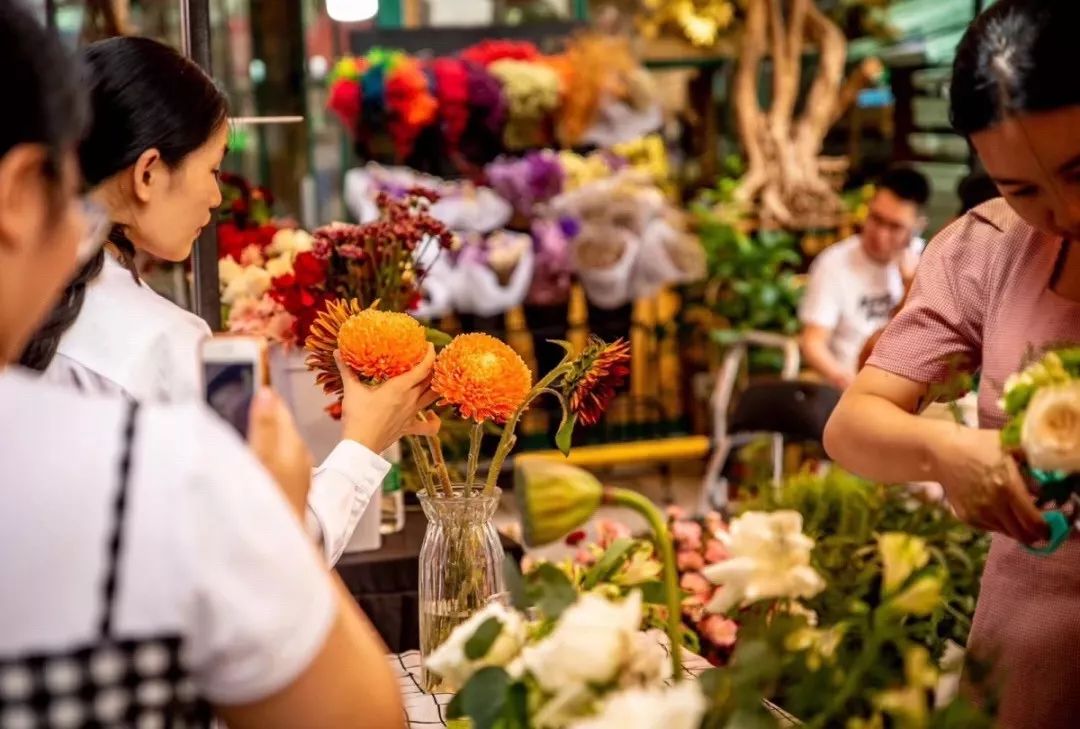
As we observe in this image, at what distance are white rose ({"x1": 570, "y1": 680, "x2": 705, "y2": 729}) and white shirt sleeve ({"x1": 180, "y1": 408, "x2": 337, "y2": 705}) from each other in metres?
0.21

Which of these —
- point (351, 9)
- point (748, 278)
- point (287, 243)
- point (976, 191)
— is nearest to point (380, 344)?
point (287, 243)

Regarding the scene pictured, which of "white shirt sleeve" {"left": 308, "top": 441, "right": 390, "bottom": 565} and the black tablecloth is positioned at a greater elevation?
"white shirt sleeve" {"left": 308, "top": 441, "right": 390, "bottom": 565}

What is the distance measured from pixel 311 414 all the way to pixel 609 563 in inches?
51.6

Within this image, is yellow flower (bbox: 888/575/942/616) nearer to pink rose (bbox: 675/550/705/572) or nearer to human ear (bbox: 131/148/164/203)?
human ear (bbox: 131/148/164/203)

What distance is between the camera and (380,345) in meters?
1.51

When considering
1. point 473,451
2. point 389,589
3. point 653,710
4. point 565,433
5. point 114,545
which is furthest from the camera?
point 389,589

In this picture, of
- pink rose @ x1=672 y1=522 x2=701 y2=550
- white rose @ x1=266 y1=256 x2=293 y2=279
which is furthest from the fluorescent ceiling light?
pink rose @ x1=672 y1=522 x2=701 y2=550

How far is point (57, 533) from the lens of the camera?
2.35ft

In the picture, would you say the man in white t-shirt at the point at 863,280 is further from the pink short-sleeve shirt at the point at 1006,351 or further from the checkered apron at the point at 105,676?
the checkered apron at the point at 105,676

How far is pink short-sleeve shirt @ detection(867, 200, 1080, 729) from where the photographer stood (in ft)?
4.70

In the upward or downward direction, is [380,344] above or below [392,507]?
above

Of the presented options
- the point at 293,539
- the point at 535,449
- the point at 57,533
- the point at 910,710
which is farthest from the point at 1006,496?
the point at 535,449

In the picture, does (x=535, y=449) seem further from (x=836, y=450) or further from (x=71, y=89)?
(x=71, y=89)

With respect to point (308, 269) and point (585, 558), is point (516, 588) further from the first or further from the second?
point (585, 558)
